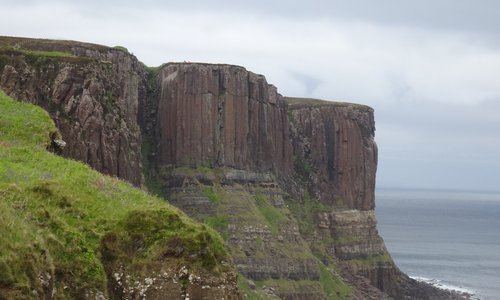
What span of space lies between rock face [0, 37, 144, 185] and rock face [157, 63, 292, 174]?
25.1 meters

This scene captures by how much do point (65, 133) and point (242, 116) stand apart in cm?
5110

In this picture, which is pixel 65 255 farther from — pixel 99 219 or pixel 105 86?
pixel 105 86

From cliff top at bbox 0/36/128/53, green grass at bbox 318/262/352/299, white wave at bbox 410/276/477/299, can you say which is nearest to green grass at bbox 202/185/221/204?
green grass at bbox 318/262/352/299

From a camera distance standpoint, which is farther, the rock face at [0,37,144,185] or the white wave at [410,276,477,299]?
the white wave at [410,276,477,299]

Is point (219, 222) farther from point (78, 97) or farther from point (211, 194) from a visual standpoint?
point (78, 97)

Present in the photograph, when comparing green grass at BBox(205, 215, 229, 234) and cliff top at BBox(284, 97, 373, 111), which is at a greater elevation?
cliff top at BBox(284, 97, 373, 111)

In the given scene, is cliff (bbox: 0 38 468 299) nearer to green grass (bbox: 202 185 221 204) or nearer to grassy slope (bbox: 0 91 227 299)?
green grass (bbox: 202 185 221 204)

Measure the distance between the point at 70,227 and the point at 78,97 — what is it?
72527 millimetres

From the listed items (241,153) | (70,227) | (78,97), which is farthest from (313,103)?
(70,227)

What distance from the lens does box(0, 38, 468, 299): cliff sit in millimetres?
95875

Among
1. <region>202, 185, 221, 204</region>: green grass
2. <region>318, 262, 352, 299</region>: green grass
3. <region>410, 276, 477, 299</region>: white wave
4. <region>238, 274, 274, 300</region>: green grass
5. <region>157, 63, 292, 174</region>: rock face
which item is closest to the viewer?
<region>238, 274, 274, 300</region>: green grass

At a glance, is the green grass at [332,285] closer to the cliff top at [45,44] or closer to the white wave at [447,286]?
the white wave at [447,286]

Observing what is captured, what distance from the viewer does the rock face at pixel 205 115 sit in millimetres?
132750

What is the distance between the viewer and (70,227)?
2355 centimetres
